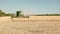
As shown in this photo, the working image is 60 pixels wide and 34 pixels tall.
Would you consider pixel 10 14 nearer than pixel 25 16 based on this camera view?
No

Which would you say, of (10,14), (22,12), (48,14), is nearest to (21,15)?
(22,12)

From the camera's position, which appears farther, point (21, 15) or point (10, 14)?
point (10, 14)

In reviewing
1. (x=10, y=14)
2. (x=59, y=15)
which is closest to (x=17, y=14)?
Answer: (x=10, y=14)

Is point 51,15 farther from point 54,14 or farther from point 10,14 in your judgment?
point 10,14

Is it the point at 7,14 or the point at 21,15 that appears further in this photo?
the point at 7,14

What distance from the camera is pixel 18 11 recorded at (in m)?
30.9

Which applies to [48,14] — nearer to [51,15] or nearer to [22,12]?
[51,15]

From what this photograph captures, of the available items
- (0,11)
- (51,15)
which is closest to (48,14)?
(51,15)

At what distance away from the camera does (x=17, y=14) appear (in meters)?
30.6

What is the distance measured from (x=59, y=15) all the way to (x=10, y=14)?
10708mm

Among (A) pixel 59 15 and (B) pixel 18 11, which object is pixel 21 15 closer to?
(B) pixel 18 11

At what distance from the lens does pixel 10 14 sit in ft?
110

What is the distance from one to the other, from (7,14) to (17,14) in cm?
413

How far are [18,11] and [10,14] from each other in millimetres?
3454
